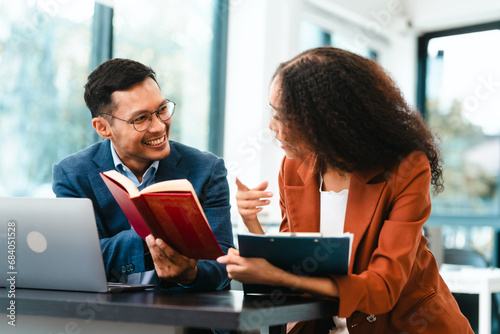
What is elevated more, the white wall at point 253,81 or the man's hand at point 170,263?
the white wall at point 253,81

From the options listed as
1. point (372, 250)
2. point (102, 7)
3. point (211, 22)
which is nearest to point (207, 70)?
point (211, 22)

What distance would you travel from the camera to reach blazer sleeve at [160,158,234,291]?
5.59 feet

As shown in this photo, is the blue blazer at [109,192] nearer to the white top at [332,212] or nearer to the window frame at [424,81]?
the white top at [332,212]

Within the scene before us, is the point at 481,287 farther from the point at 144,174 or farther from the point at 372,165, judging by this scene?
the point at 144,174

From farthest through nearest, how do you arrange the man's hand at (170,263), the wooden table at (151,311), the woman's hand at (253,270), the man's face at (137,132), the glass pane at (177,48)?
the glass pane at (177,48) → the man's face at (137,132) → the man's hand at (170,263) → the woman's hand at (253,270) → the wooden table at (151,311)

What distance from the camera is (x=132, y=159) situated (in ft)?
6.78

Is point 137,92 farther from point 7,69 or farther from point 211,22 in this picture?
point 211,22

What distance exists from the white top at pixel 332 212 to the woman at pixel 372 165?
61 millimetres

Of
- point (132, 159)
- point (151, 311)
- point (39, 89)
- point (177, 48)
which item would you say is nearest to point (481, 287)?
point (132, 159)

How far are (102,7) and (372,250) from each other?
3.13 m

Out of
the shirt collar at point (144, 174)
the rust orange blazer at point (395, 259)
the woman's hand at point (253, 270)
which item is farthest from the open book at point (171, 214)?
the shirt collar at point (144, 174)

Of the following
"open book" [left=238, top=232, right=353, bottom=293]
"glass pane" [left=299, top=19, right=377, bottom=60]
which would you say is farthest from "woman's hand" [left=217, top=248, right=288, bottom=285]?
"glass pane" [left=299, top=19, right=377, bottom=60]

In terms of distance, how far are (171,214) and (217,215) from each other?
560 mm

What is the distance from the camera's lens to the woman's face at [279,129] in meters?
1.56
